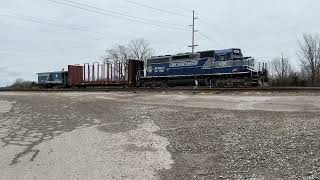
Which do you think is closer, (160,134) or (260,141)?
(260,141)

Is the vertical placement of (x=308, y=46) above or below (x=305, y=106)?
above

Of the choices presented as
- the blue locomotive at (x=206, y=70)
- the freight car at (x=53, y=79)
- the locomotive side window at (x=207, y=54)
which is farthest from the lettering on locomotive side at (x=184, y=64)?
the freight car at (x=53, y=79)

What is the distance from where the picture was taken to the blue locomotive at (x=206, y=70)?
31.2m

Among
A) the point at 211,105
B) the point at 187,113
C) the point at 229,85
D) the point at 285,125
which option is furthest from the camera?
the point at 229,85

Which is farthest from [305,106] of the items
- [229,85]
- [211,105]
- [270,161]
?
[229,85]

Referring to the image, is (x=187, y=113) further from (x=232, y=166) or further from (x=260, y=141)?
(x=232, y=166)

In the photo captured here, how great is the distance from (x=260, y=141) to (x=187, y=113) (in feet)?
20.6

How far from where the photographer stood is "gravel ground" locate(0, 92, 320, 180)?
8.41 m

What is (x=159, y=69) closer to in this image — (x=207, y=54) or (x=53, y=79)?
(x=207, y=54)

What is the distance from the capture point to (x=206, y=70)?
33625 mm

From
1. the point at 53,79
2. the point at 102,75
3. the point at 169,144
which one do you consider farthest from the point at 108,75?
the point at 169,144

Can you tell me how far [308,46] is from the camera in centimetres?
8225

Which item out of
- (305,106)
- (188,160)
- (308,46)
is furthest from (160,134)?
(308,46)

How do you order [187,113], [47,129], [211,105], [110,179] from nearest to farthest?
[110,179] < [47,129] < [187,113] < [211,105]
